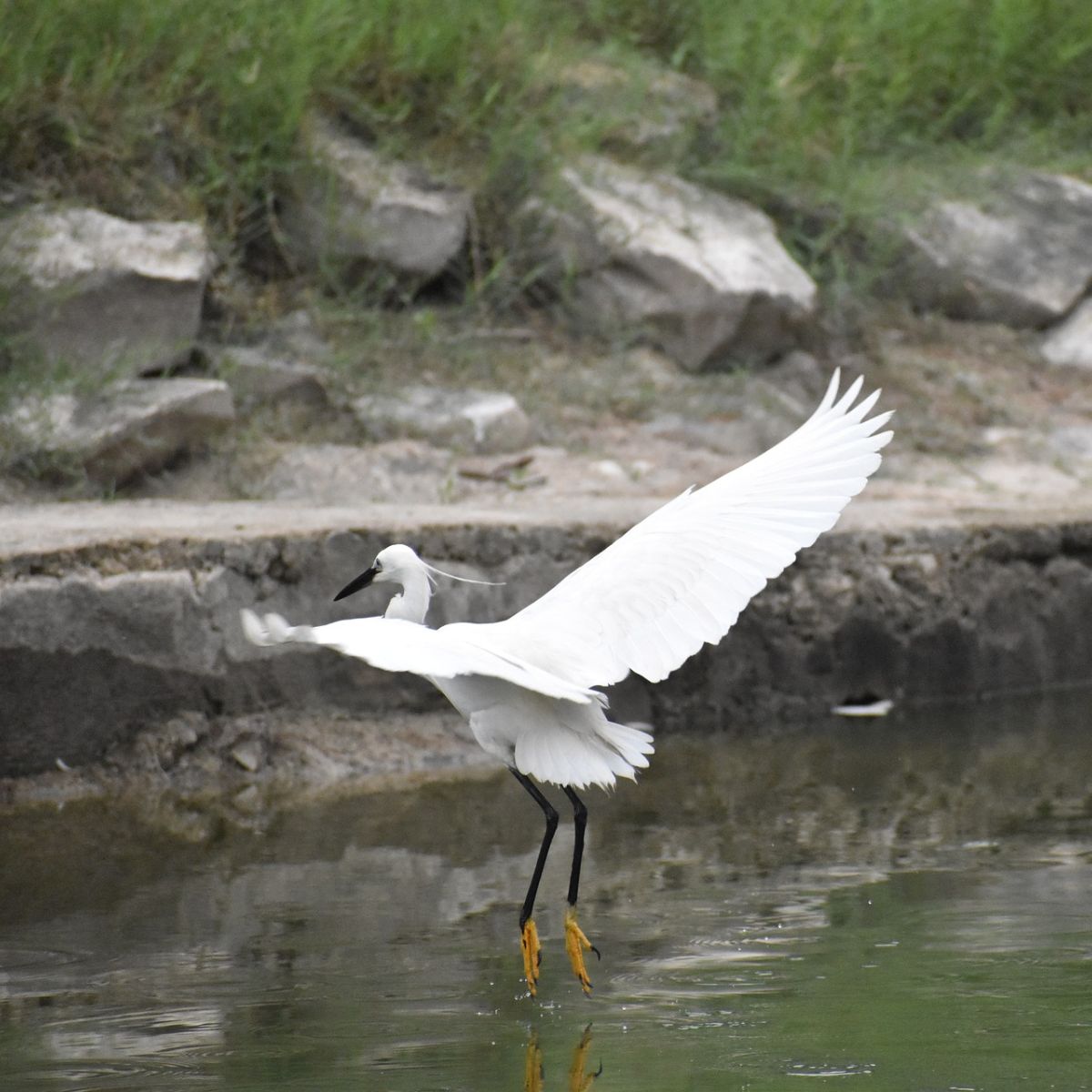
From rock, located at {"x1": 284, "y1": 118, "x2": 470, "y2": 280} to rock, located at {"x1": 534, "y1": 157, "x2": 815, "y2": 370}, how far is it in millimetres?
573

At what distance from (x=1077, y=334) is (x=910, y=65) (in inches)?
80.7

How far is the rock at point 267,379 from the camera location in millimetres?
7414

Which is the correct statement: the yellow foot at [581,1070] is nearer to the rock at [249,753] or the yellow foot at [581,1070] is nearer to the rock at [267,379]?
the rock at [249,753]

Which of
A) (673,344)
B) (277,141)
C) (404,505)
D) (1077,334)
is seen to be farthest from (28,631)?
(1077,334)

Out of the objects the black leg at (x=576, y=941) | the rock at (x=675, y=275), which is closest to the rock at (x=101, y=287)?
the rock at (x=675, y=275)

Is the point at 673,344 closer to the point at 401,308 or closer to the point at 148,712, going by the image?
the point at 401,308

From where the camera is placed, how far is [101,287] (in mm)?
7027

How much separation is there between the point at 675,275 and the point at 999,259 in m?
2.33

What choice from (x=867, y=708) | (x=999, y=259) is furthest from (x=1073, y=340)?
(x=867, y=708)

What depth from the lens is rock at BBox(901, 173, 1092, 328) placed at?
9.65 m

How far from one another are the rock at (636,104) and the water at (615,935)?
452cm

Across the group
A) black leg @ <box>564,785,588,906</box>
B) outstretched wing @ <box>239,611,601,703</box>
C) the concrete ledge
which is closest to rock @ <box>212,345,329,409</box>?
the concrete ledge

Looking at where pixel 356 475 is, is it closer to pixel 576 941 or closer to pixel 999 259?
pixel 576 941

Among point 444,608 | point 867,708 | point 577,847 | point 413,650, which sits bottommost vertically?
point 867,708
